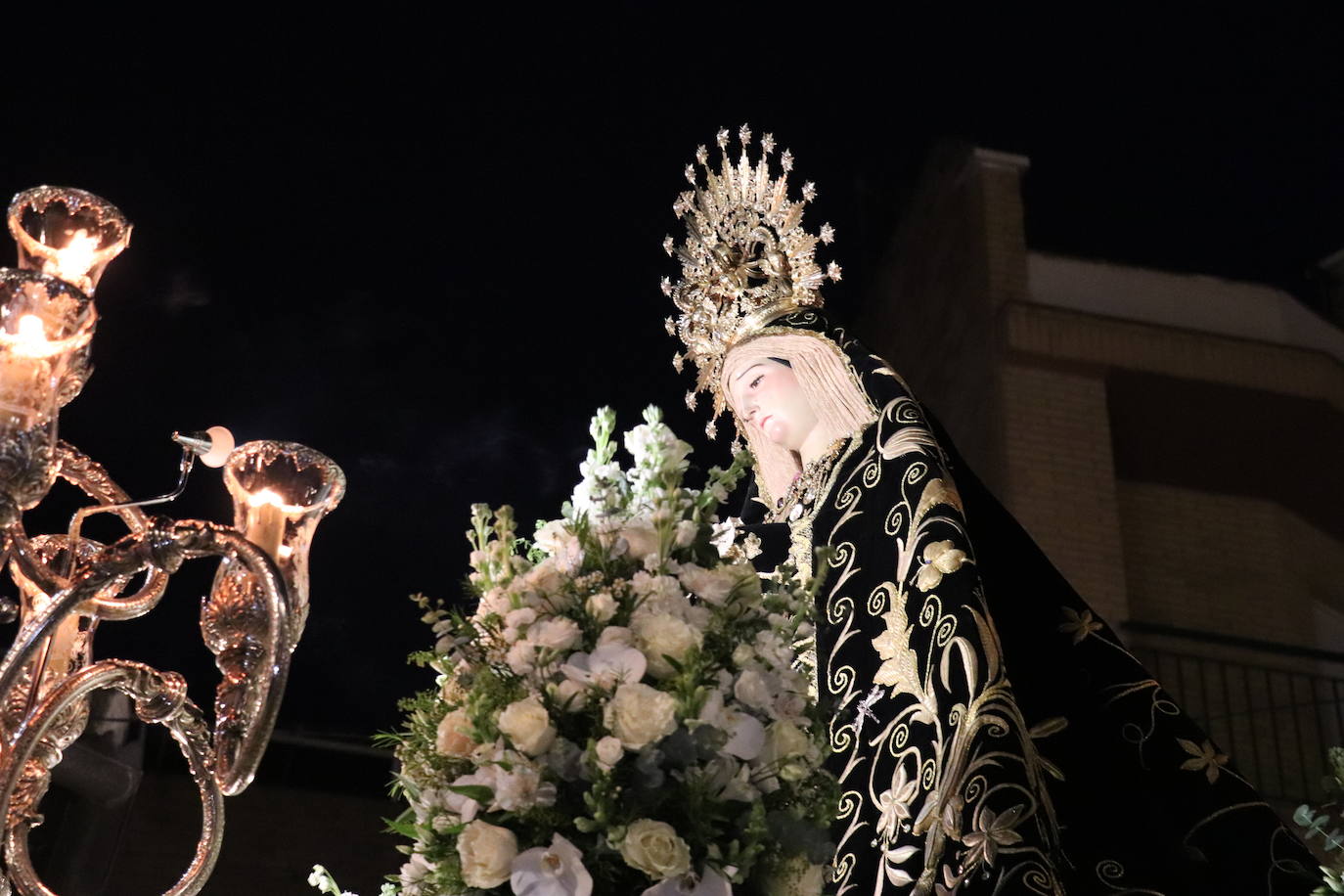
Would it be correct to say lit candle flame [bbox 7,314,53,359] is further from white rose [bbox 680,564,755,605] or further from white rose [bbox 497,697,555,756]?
white rose [bbox 680,564,755,605]

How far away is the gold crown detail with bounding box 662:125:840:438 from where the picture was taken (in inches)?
175

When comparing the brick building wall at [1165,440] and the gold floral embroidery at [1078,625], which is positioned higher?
the brick building wall at [1165,440]

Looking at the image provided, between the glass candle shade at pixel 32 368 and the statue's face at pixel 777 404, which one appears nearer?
the glass candle shade at pixel 32 368

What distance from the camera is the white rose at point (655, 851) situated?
2.08 m

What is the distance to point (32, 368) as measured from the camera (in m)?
2.29

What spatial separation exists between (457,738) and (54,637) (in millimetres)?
798

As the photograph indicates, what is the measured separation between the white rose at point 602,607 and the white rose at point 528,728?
0.19 metres

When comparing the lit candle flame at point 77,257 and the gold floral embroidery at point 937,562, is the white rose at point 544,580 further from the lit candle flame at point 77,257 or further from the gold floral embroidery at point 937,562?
the gold floral embroidery at point 937,562

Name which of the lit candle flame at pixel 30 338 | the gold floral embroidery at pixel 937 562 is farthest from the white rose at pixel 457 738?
the gold floral embroidery at pixel 937 562

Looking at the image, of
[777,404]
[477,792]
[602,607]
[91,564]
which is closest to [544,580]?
[602,607]

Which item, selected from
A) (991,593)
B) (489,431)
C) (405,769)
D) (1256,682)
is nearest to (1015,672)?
(991,593)

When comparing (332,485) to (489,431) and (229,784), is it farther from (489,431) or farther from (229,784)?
(489,431)

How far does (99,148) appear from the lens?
25.9 ft

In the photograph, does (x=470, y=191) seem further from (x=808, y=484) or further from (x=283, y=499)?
(x=283, y=499)
